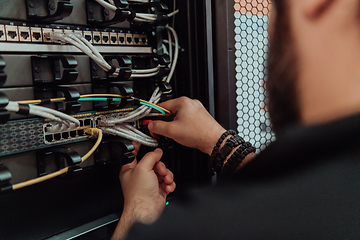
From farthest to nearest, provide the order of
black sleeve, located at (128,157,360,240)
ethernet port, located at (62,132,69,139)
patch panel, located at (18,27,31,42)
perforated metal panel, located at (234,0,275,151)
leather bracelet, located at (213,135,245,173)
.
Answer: perforated metal panel, located at (234,0,275,151) < leather bracelet, located at (213,135,245,173) < ethernet port, located at (62,132,69,139) < patch panel, located at (18,27,31,42) < black sleeve, located at (128,157,360,240)

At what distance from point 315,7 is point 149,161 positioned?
609mm

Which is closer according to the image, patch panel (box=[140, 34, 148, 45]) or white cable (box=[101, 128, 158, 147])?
white cable (box=[101, 128, 158, 147])

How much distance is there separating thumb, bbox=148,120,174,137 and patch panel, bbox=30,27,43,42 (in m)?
0.42

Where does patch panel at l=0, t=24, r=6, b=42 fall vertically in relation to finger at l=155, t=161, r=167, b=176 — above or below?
above

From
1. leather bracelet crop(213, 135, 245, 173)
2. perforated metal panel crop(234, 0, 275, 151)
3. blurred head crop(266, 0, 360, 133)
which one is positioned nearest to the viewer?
blurred head crop(266, 0, 360, 133)

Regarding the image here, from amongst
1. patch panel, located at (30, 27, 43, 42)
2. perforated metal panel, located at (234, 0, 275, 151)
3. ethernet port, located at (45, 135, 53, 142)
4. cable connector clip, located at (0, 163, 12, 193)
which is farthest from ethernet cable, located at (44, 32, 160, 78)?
perforated metal panel, located at (234, 0, 275, 151)

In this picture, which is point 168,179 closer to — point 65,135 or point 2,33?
point 65,135

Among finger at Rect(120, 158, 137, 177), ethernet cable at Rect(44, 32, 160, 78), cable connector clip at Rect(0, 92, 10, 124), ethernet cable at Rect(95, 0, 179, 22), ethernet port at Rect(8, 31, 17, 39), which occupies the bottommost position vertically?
finger at Rect(120, 158, 137, 177)

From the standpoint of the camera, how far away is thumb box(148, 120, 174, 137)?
974 millimetres

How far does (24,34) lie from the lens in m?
0.72

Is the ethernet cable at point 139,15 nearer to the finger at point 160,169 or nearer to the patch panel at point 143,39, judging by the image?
the patch panel at point 143,39

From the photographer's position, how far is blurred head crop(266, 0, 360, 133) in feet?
1.98

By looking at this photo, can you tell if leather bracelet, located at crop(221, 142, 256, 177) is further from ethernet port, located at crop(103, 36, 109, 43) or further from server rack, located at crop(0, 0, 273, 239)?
ethernet port, located at crop(103, 36, 109, 43)

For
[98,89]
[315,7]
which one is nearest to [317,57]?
[315,7]
